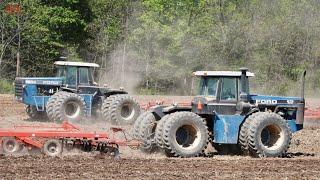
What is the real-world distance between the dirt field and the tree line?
27.7m

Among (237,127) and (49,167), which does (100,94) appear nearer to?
(237,127)

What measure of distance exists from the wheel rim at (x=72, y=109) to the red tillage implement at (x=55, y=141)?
8.60 m

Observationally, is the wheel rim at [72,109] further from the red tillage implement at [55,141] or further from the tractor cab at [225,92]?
the red tillage implement at [55,141]

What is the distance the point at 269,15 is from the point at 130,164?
36.5 metres

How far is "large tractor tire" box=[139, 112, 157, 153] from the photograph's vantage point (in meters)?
16.2

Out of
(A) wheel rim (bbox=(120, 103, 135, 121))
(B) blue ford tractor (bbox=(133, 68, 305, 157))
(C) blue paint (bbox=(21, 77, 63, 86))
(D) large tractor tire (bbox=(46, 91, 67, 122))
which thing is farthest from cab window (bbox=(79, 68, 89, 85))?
(B) blue ford tractor (bbox=(133, 68, 305, 157))

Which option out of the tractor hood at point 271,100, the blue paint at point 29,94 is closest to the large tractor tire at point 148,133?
the tractor hood at point 271,100

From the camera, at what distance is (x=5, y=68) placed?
4631 cm

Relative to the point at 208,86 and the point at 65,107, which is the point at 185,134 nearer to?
the point at 208,86

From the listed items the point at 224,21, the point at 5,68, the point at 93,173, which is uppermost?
the point at 224,21

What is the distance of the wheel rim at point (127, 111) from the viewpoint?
2503 centimetres

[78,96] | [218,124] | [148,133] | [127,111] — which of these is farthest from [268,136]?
[78,96]

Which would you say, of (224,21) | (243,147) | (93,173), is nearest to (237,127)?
(243,147)

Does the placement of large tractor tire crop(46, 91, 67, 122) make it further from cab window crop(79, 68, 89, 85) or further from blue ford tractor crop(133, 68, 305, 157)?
blue ford tractor crop(133, 68, 305, 157)
